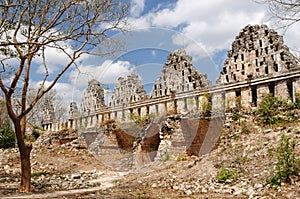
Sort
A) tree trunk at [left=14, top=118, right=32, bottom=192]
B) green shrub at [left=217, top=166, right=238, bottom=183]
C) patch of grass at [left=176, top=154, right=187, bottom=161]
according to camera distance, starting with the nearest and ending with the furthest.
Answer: green shrub at [left=217, top=166, right=238, bottom=183] < tree trunk at [left=14, top=118, right=32, bottom=192] < patch of grass at [left=176, top=154, right=187, bottom=161]

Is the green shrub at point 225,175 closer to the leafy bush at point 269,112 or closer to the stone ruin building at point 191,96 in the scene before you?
the stone ruin building at point 191,96

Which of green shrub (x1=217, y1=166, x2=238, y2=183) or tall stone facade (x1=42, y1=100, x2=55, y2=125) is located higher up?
tall stone facade (x1=42, y1=100, x2=55, y2=125)

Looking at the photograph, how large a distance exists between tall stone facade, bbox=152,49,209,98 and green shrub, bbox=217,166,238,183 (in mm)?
13979

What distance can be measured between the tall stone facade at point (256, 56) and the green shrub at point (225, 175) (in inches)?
499

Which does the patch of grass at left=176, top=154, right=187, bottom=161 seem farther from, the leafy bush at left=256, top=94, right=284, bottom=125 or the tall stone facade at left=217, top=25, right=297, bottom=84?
the tall stone facade at left=217, top=25, right=297, bottom=84

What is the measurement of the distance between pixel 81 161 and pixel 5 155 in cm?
559

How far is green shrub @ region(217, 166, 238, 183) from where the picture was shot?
10.2 metres

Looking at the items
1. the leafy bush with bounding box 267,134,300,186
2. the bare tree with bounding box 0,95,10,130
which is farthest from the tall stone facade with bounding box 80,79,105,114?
the bare tree with bounding box 0,95,10,130

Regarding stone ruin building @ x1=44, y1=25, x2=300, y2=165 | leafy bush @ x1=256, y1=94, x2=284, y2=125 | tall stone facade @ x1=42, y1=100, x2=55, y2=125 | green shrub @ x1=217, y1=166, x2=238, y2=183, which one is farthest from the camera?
tall stone facade @ x1=42, y1=100, x2=55, y2=125

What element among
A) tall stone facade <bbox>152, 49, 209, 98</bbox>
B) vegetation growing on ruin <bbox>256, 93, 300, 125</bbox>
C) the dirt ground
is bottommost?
the dirt ground

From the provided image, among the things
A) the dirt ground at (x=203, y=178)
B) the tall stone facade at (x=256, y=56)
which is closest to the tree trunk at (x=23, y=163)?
the dirt ground at (x=203, y=178)

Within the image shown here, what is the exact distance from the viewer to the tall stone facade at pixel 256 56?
895 inches

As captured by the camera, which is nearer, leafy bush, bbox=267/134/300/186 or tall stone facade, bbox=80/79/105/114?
leafy bush, bbox=267/134/300/186

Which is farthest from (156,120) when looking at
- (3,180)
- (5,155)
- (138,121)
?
(5,155)
